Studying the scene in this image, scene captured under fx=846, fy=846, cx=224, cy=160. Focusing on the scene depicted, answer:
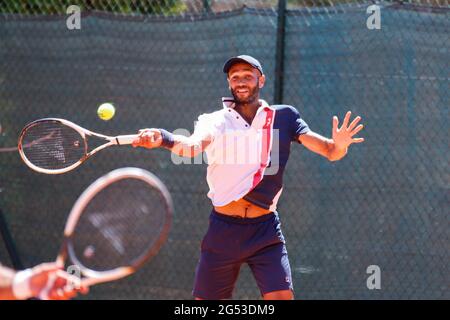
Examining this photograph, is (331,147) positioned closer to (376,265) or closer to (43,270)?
(376,265)

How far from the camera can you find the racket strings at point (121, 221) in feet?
13.0

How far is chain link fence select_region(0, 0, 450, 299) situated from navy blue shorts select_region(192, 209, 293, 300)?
1179 mm

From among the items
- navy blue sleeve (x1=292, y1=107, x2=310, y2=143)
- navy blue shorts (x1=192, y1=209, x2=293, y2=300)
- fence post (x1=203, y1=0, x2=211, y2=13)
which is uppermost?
fence post (x1=203, y1=0, x2=211, y2=13)

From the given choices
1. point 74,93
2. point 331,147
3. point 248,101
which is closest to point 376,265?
point 331,147

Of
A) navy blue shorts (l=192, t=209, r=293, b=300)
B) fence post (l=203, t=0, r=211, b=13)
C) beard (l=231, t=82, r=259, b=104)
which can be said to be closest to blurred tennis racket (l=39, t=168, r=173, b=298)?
navy blue shorts (l=192, t=209, r=293, b=300)

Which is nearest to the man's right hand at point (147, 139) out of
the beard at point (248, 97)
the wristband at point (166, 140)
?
the wristband at point (166, 140)

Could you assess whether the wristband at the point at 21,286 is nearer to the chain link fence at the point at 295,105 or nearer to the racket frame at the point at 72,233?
the racket frame at the point at 72,233

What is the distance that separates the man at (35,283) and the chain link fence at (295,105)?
296cm

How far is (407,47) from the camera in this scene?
567cm

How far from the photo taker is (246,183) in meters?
4.69

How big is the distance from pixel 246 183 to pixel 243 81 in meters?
0.58

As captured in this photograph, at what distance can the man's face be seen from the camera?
15.6 feet

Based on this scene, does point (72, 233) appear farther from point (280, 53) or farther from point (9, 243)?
point (9, 243)

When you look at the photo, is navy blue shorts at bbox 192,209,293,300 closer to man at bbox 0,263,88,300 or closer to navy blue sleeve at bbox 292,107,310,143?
navy blue sleeve at bbox 292,107,310,143
